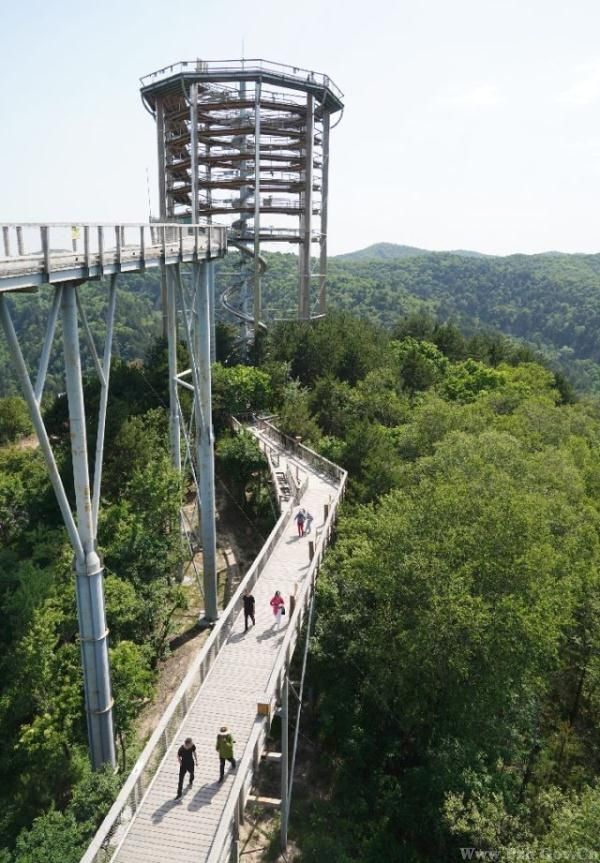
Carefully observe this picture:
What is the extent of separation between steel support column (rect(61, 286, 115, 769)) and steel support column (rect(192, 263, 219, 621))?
8.44m

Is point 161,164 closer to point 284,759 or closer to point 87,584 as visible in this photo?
point 87,584

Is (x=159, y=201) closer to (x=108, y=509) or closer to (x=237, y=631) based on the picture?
(x=108, y=509)

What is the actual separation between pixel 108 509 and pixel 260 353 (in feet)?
84.8

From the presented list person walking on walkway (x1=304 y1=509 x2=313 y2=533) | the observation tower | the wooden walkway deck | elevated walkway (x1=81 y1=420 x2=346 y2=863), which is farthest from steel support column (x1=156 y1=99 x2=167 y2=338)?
the wooden walkway deck

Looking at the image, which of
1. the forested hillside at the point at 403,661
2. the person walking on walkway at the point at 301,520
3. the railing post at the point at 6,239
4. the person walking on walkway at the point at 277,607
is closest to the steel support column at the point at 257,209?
the forested hillside at the point at 403,661

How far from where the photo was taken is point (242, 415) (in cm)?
4200

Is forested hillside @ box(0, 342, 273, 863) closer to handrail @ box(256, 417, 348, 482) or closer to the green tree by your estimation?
handrail @ box(256, 417, 348, 482)

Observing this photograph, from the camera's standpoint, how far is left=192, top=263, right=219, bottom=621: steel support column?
25.6 meters

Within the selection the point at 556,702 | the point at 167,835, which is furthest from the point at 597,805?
the point at 556,702

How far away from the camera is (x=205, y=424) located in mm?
26062

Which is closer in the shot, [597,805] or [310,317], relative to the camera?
[597,805]

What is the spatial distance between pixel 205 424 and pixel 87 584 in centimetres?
969

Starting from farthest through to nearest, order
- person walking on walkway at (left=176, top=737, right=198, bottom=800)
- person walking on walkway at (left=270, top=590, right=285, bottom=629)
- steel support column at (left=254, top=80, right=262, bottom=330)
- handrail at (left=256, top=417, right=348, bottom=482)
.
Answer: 1. steel support column at (left=254, top=80, right=262, bottom=330)
2. handrail at (left=256, top=417, right=348, bottom=482)
3. person walking on walkway at (left=270, top=590, right=285, bottom=629)
4. person walking on walkway at (left=176, top=737, right=198, bottom=800)

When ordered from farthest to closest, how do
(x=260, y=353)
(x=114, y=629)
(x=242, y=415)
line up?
1. (x=260, y=353)
2. (x=242, y=415)
3. (x=114, y=629)
